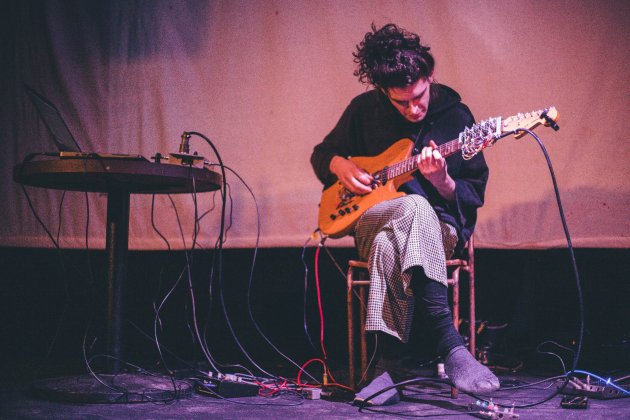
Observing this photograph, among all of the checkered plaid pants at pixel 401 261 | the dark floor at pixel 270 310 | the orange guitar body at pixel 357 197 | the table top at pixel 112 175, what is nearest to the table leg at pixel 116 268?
the table top at pixel 112 175

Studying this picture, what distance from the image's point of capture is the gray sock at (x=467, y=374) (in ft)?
5.33

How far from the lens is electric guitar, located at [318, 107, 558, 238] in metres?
1.90

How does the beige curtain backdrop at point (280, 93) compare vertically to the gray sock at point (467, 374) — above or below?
above

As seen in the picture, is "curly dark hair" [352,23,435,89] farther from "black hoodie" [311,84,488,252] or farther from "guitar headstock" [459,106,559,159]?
"guitar headstock" [459,106,559,159]

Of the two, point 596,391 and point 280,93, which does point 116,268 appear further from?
point 596,391

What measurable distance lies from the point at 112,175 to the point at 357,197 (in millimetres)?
892

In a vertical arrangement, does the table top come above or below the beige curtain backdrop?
below

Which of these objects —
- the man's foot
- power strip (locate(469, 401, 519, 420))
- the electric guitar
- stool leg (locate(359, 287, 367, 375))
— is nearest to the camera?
power strip (locate(469, 401, 519, 420))

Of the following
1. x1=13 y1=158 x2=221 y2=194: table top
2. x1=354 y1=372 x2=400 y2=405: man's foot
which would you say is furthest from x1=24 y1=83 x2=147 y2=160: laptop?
x1=354 y1=372 x2=400 y2=405: man's foot

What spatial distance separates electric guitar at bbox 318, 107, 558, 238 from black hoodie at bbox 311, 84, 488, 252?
5cm

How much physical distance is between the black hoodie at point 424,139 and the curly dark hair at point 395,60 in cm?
16

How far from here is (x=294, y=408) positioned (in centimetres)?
177

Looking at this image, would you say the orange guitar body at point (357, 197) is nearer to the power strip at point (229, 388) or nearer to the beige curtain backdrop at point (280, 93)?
the beige curtain backdrop at point (280, 93)

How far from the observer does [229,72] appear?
2975 mm
